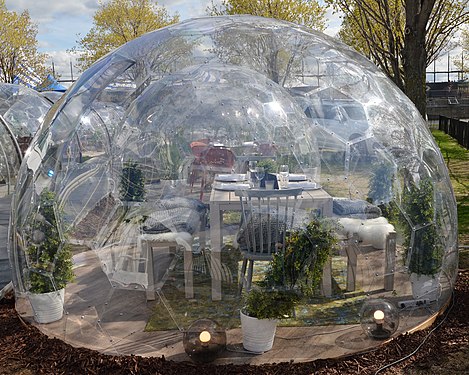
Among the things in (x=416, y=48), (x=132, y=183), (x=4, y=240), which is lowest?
(x=4, y=240)

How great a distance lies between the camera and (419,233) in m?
5.05

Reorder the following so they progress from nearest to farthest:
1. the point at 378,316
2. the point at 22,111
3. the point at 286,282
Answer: the point at 378,316 → the point at 286,282 → the point at 22,111

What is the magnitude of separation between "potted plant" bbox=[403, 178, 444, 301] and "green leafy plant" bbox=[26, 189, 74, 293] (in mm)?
3191

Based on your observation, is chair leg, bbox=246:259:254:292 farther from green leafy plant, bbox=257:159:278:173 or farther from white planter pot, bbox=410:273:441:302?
white planter pot, bbox=410:273:441:302

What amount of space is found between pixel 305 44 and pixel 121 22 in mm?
30127

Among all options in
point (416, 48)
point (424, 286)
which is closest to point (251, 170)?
point (424, 286)

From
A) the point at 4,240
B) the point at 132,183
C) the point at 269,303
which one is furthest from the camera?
the point at 4,240

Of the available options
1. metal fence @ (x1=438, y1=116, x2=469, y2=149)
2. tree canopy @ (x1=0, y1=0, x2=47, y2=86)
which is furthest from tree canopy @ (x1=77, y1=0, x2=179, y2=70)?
metal fence @ (x1=438, y1=116, x2=469, y2=149)

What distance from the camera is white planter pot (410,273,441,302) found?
5.03 meters

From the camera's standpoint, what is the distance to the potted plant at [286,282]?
4375 millimetres

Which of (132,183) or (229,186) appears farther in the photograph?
(132,183)

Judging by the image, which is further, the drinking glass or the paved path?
the paved path

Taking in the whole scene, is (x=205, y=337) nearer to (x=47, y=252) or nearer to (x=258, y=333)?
(x=258, y=333)

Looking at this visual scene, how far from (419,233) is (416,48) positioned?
4.64 meters
